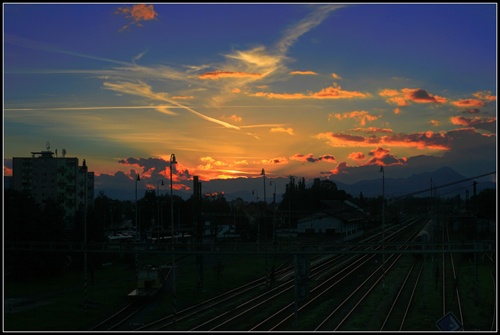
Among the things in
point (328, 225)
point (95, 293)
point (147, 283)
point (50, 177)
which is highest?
point (50, 177)

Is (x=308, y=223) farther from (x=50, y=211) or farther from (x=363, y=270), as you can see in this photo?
(x=50, y=211)

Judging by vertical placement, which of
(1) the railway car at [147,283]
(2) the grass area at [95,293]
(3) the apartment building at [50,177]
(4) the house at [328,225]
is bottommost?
(2) the grass area at [95,293]

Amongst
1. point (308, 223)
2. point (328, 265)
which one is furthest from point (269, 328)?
point (308, 223)

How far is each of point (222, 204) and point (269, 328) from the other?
131m

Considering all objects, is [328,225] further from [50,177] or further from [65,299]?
[50,177]

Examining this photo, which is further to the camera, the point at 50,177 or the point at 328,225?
the point at 50,177

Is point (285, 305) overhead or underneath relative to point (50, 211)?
underneath

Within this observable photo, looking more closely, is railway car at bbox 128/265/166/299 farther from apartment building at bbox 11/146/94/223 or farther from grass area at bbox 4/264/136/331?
apartment building at bbox 11/146/94/223

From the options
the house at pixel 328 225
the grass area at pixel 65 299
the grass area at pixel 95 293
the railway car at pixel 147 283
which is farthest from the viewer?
the house at pixel 328 225

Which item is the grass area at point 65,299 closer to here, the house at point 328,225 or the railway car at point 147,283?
the railway car at point 147,283

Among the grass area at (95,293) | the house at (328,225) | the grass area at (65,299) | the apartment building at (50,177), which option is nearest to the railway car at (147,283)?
the grass area at (95,293)

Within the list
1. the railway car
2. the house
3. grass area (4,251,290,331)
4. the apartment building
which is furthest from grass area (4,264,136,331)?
the apartment building

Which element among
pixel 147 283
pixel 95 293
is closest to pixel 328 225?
pixel 147 283

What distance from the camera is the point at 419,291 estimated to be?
146 ft
